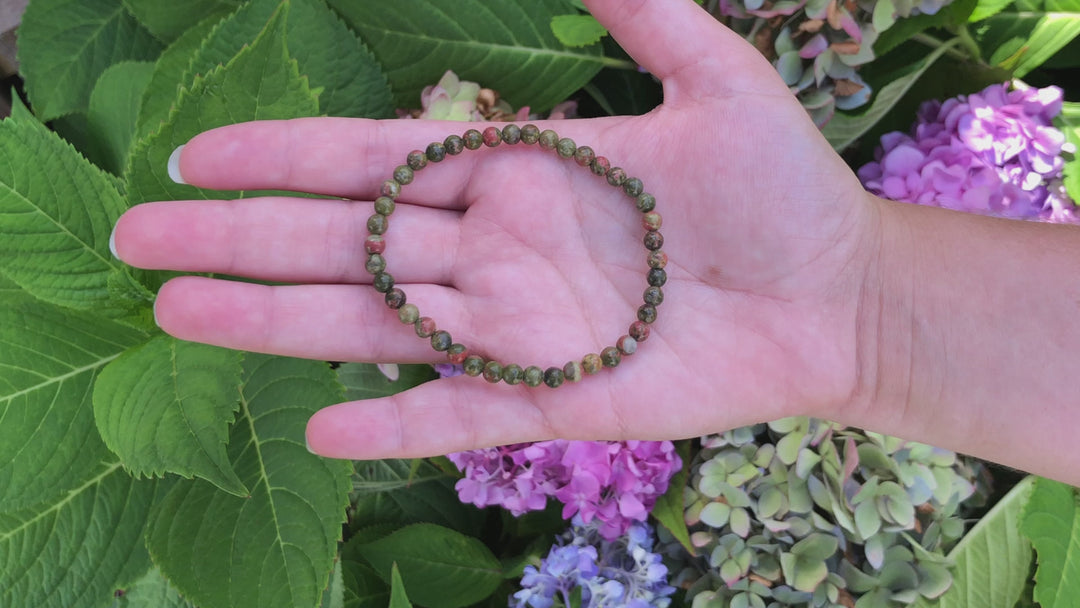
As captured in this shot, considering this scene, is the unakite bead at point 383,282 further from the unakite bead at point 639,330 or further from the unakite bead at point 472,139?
the unakite bead at point 639,330

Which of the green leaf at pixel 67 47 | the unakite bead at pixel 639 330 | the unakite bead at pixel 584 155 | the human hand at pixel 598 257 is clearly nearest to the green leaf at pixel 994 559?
the human hand at pixel 598 257

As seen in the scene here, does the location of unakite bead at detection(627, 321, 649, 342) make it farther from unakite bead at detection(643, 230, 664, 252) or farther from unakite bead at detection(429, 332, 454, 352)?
unakite bead at detection(429, 332, 454, 352)

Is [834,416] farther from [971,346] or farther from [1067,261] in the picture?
[1067,261]

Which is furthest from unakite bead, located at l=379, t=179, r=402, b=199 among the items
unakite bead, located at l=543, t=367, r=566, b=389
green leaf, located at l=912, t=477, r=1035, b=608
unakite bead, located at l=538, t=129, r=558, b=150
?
green leaf, located at l=912, t=477, r=1035, b=608

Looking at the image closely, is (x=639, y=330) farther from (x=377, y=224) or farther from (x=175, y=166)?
(x=175, y=166)

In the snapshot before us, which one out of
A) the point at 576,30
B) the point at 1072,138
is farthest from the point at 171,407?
the point at 1072,138
